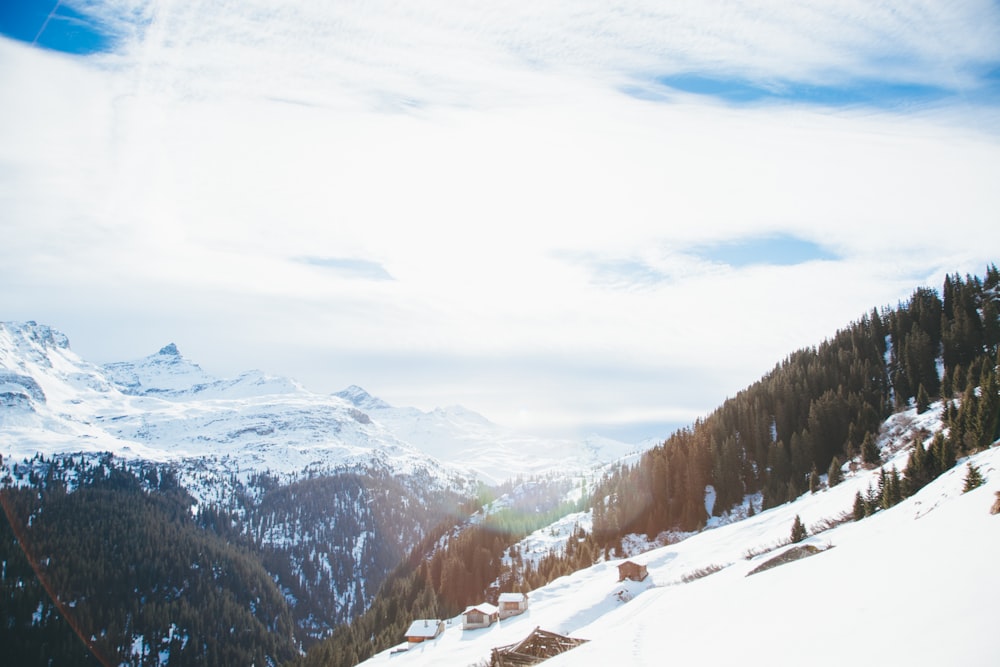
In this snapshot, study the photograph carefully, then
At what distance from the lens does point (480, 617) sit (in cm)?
7075

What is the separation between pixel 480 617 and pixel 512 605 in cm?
455

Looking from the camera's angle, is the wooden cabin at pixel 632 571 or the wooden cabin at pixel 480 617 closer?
the wooden cabin at pixel 632 571

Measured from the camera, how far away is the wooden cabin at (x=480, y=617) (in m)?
70.4

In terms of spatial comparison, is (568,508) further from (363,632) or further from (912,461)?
(912,461)

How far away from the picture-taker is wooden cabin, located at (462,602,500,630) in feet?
231

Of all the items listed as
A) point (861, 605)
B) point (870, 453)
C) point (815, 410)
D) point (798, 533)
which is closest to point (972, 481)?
point (861, 605)

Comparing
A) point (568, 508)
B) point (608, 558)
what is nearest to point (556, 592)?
point (608, 558)

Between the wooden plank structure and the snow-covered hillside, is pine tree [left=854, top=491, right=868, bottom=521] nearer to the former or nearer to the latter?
the snow-covered hillside

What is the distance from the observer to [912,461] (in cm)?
5019

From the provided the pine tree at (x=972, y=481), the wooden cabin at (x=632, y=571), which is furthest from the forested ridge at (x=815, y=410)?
the pine tree at (x=972, y=481)

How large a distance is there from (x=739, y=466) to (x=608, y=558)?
2901cm

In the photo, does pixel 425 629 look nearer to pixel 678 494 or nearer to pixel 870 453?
pixel 678 494

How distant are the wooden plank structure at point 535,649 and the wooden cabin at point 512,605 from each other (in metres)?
23.4

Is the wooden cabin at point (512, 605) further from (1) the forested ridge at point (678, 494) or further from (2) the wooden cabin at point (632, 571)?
(1) the forested ridge at point (678, 494)
